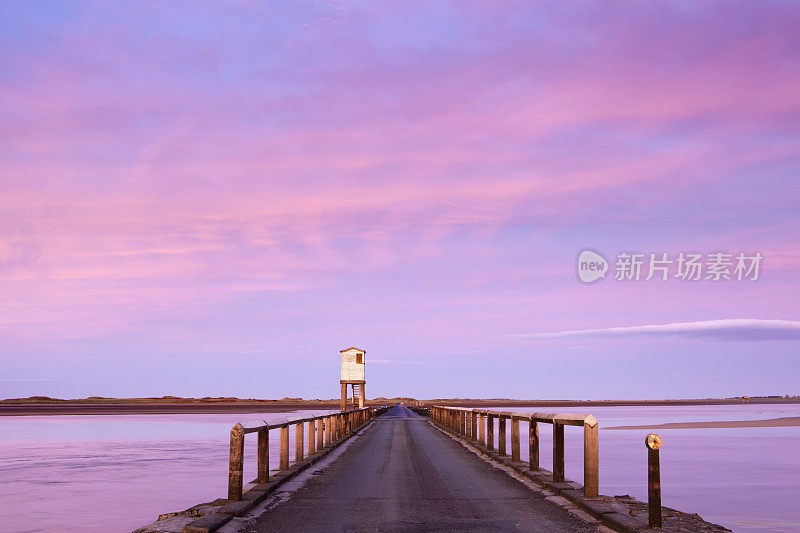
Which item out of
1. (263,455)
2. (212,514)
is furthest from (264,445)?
(212,514)

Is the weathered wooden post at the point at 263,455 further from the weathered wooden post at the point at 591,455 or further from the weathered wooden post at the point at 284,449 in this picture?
the weathered wooden post at the point at 591,455

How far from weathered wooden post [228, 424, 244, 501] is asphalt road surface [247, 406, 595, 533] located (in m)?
0.67

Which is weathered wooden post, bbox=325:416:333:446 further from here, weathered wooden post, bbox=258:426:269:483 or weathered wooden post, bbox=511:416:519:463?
weathered wooden post, bbox=258:426:269:483

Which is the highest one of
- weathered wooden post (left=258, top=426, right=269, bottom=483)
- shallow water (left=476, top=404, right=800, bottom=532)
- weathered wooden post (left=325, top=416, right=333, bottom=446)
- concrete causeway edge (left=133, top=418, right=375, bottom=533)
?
weathered wooden post (left=258, top=426, right=269, bottom=483)

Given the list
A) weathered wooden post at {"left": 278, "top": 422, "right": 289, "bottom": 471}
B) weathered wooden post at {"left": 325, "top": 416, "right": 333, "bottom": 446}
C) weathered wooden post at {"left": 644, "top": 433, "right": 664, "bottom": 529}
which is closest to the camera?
weathered wooden post at {"left": 644, "top": 433, "right": 664, "bottom": 529}

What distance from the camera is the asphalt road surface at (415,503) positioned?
9.45m

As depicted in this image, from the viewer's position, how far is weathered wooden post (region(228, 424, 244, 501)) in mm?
10508

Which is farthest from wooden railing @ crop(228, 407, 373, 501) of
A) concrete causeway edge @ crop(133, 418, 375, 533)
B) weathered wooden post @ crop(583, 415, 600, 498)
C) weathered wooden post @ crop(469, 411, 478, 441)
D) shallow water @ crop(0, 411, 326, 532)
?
weathered wooden post @ crop(583, 415, 600, 498)

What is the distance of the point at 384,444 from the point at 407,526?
53.2 feet

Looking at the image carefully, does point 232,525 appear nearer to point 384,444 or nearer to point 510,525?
point 510,525

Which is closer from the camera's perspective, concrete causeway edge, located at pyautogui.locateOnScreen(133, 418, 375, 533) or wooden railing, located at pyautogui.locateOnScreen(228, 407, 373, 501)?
concrete causeway edge, located at pyautogui.locateOnScreen(133, 418, 375, 533)

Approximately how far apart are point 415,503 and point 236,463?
266 cm

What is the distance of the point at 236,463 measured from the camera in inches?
416

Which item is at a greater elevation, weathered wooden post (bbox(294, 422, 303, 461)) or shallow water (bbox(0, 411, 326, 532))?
weathered wooden post (bbox(294, 422, 303, 461))
